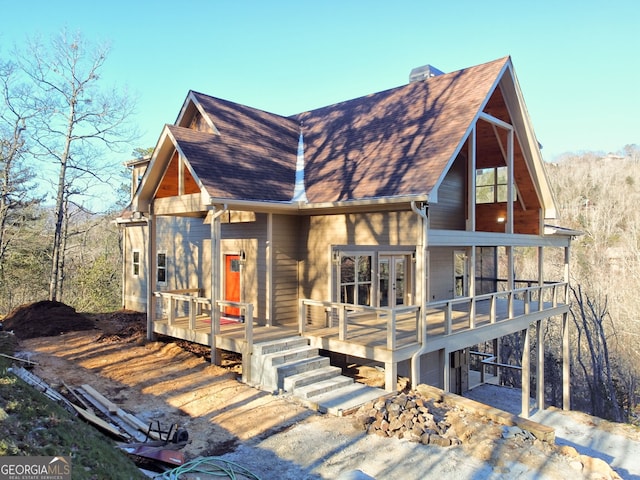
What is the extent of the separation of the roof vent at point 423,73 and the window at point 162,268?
36.5 ft

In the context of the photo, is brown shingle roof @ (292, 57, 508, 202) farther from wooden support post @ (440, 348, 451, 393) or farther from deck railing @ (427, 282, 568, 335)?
wooden support post @ (440, 348, 451, 393)

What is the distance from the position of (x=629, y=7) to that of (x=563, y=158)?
49.8m

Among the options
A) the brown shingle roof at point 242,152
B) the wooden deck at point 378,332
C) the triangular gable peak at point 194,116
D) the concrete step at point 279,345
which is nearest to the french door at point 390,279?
the wooden deck at point 378,332

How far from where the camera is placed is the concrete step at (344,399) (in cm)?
754

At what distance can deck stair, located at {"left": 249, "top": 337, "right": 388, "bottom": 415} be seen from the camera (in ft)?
25.9

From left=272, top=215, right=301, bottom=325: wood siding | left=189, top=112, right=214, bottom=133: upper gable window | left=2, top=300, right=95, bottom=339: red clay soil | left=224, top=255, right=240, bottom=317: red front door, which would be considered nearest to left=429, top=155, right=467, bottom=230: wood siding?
left=272, top=215, right=301, bottom=325: wood siding

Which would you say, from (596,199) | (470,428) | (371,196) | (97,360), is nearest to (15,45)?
(97,360)

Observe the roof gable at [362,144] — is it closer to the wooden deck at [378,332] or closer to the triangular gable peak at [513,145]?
the triangular gable peak at [513,145]

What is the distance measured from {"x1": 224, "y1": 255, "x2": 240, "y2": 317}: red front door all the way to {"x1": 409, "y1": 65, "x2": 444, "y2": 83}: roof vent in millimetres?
8498

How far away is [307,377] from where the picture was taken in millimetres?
8594

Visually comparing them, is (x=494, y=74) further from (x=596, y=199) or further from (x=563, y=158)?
(x=563, y=158)

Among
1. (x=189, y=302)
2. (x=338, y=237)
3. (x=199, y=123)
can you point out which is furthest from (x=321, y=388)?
(x=199, y=123)

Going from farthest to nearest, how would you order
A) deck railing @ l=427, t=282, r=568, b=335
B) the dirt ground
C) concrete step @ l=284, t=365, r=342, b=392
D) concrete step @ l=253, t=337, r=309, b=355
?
deck railing @ l=427, t=282, r=568, b=335, concrete step @ l=253, t=337, r=309, b=355, concrete step @ l=284, t=365, r=342, b=392, the dirt ground
